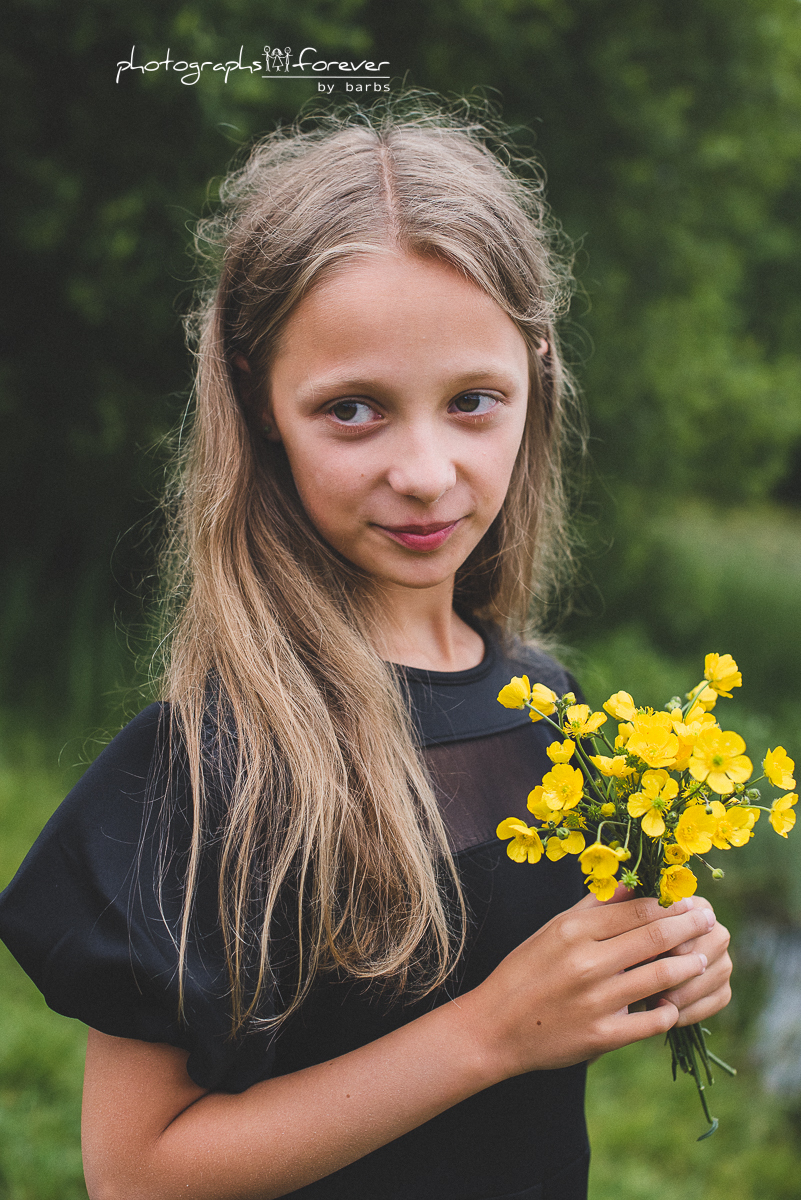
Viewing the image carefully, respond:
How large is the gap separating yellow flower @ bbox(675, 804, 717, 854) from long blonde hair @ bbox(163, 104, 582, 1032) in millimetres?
401

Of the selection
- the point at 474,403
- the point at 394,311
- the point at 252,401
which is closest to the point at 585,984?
the point at 474,403

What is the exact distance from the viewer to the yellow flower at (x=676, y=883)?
1144 millimetres

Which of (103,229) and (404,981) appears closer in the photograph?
(404,981)

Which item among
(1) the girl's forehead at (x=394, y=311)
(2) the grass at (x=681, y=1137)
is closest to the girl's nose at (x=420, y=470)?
(1) the girl's forehead at (x=394, y=311)

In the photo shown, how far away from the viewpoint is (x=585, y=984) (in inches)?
48.6

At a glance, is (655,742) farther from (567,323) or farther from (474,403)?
(567,323)

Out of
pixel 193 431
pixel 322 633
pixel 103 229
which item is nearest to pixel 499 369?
pixel 322 633

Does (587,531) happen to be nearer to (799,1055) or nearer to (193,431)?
(799,1055)

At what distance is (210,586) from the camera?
5.01 feet

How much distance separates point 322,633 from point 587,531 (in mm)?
5754

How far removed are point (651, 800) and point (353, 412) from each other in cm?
69

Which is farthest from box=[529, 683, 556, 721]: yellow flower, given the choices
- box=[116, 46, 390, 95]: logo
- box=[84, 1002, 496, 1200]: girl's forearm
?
box=[116, 46, 390, 95]: logo

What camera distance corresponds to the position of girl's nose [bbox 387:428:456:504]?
1.37m

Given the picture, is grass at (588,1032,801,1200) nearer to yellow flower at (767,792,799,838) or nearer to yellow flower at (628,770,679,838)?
yellow flower at (767,792,799,838)
